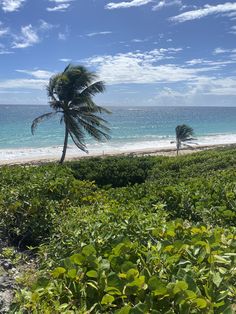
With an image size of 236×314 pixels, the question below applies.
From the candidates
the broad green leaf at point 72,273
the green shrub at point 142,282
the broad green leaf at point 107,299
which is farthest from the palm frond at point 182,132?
the broad green leaf at point 107,299

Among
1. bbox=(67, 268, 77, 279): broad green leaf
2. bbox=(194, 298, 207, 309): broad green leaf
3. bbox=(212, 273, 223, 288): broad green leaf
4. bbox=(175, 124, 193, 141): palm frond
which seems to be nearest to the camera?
bbox=(194, 298, 207, 309): broad green leaf

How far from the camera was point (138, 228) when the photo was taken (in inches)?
130

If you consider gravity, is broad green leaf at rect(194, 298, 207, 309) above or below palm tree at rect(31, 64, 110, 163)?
below

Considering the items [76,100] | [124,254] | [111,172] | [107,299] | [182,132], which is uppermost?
[76,100]

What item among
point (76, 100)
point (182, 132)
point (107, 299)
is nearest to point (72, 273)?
point (107, 299)

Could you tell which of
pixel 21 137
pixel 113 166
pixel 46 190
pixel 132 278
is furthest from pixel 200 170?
pixel 21 137

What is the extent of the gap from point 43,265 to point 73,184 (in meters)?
2.96

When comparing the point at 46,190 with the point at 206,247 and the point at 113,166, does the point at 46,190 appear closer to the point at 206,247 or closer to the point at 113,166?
the point at 206,247

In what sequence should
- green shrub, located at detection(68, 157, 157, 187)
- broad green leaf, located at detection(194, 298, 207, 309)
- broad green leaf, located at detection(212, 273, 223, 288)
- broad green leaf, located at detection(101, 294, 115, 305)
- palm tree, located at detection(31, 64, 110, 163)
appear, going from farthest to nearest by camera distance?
palm tree, located at detection(31, 64, 110, 163) → green shrub, located at detection(68, 157, 157, 187) → broad green leaf, located at detection(212, 273, 223, 288) → broad green leaf, located at detection(101, 294, 115, 305) → broad green leaf, located at detection(194, 298, 207, 309)

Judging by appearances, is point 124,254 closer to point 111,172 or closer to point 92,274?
point 92,274

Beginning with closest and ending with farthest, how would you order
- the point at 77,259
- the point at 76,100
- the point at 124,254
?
the point at 77,259, the point at 124,254, the point at 76,100

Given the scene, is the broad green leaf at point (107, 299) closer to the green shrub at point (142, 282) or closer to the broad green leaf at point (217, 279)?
the green shrub at point (142, 282)

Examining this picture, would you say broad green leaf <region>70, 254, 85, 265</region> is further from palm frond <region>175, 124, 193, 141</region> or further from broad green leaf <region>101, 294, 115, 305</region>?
palm frond <region>175, 124, 193, 141</region>

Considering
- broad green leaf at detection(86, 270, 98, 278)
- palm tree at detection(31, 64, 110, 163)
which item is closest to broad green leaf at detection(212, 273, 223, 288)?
broad green leaf at detection(86, 270, 98, 278)
